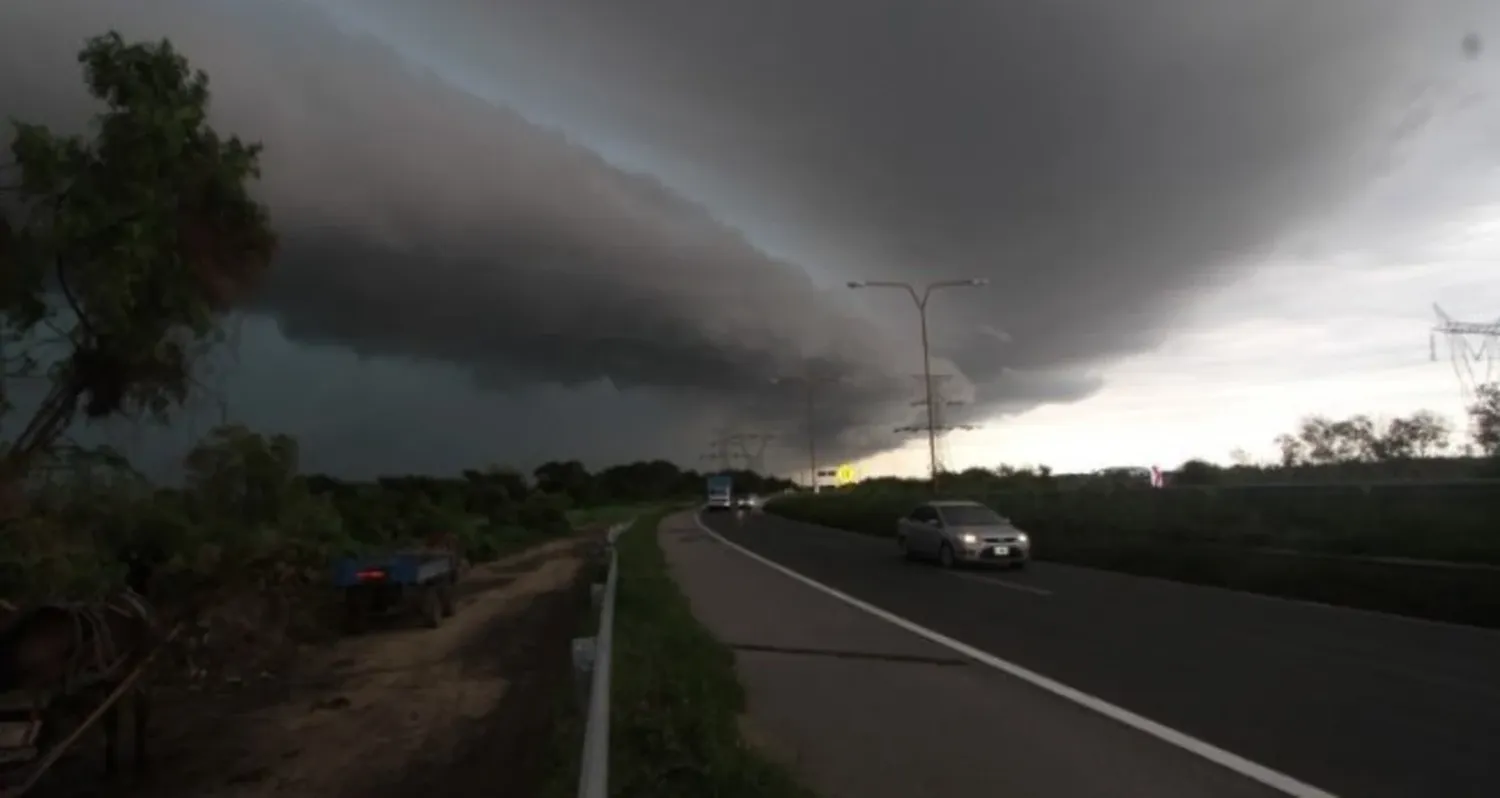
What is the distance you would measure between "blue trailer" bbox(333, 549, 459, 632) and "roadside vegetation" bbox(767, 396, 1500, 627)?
15693 millimetres

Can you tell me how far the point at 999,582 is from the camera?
82.5 ft

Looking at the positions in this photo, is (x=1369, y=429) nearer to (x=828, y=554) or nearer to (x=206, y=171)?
(x=828, y=554)

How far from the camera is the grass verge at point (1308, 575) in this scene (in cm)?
1853

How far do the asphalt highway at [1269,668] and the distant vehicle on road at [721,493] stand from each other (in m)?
92.5

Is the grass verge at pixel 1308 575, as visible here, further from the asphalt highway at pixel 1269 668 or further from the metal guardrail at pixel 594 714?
the metal guardrail at pixel 594 714

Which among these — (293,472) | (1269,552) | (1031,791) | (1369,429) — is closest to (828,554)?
(1269,552)

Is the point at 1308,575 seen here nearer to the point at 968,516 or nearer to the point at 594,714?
the point at 968,516

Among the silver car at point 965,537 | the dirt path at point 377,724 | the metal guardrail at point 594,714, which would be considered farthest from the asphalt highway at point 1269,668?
the dirt path at point 377,724

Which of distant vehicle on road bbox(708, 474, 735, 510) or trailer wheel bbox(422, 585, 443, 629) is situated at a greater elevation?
distant vehicle on road bbox(708, 474, 735, 510)

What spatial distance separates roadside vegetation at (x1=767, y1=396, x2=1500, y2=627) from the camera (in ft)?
66.5

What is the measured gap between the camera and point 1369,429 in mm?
69500

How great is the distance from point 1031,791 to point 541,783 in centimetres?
357

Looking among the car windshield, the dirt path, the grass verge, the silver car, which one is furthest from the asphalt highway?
the dirt path

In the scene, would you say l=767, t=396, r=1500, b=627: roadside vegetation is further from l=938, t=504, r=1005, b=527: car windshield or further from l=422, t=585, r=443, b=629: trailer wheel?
l=422, t=585, r=443, b=629: trailer wheel
